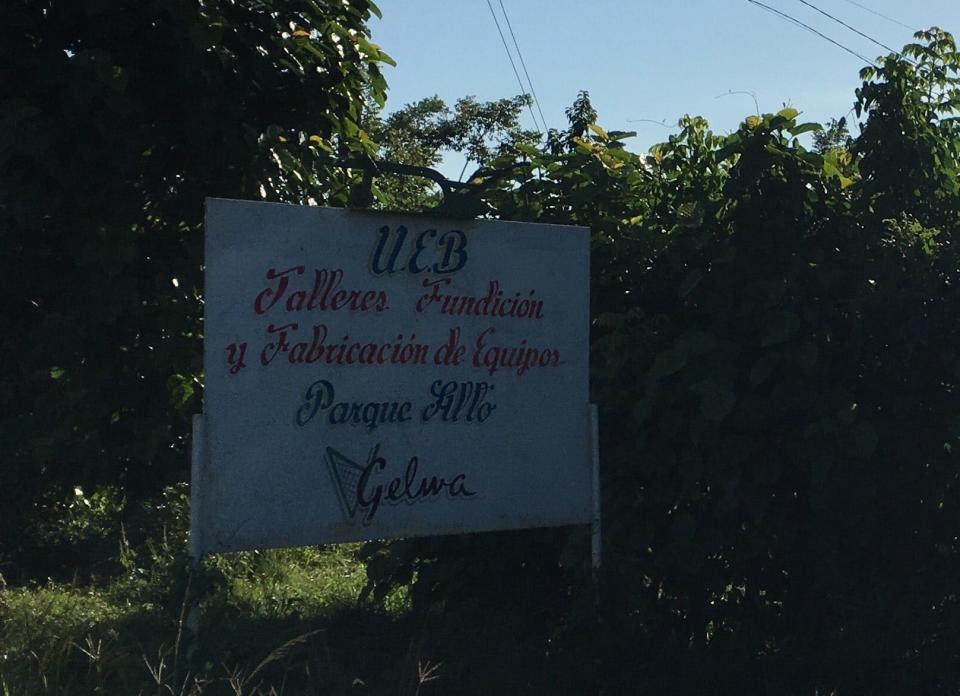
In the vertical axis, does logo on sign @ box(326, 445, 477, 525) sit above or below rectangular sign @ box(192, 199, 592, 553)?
below

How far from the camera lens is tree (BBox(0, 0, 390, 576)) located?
196 inches

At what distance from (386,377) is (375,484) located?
0.39 metres

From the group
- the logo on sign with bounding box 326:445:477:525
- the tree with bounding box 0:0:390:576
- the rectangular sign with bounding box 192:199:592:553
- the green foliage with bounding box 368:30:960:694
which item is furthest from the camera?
the tree with bounding box 0:0:390:576

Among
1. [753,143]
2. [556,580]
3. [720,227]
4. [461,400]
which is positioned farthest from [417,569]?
[753,143]

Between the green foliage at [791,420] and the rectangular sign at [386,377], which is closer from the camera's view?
the rectangular sign at [386,377]

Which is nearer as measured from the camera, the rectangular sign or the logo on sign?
the rectangular sign

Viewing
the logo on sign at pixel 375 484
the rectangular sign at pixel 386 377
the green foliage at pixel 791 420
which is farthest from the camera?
the green foliage at pixel 791 420

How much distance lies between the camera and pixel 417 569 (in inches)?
211

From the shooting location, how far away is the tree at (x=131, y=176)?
498 cm

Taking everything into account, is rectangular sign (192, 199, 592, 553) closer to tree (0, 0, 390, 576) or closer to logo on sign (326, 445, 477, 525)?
logo on sign (326, 445, 477, 525)

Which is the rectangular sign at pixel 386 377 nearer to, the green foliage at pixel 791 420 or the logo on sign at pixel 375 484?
the logo on sign at pixel 375 484

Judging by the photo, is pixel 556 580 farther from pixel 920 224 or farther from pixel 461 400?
pixel 920 224

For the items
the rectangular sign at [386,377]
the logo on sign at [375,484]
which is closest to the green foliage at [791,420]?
the rectangular sign at [386,377]

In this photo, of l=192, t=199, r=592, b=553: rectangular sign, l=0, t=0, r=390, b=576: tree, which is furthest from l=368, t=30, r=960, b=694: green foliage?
l=0, t=0, r=390, b=576: tree
